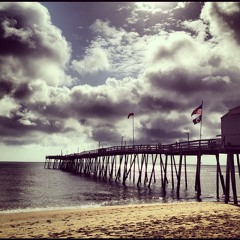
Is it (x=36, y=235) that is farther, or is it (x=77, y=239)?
(x=36, y=235)

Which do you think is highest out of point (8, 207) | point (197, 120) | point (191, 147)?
point (197, 120)

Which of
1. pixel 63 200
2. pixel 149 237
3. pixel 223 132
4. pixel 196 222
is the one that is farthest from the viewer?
pixel 63 200

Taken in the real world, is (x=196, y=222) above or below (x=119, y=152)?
below

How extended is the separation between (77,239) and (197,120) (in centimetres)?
1696

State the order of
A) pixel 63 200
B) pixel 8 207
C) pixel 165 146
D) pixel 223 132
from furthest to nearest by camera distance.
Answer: pixel 165 146
pixel 63 200
pixel 8 207
pixel 223 132

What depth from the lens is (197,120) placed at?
23.6 m

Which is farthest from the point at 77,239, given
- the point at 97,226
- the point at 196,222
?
the point at 196,222

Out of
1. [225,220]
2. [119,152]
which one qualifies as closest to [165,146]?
[119,152]

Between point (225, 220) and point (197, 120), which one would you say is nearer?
point (225, 220)

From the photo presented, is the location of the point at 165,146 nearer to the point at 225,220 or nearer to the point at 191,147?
the point at 191,147

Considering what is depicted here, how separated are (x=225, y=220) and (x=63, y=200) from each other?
59.2 feet

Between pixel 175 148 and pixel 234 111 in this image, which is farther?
pixel 175 148

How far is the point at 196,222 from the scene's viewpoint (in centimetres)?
1100

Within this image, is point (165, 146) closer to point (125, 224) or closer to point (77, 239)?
point (125, 224)
